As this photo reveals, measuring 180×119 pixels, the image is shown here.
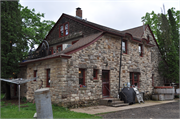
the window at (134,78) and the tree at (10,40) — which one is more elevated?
the tree at (10,40)

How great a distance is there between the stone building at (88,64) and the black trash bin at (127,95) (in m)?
0.66

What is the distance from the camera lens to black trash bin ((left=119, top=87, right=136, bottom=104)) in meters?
13.0

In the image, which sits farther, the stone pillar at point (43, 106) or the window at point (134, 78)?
the window at point (134, 78)

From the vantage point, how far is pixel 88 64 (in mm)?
12031

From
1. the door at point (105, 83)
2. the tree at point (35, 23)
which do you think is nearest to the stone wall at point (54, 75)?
the door at point (105, 83)

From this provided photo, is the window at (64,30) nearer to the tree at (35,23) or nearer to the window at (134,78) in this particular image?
the tree at (35,23)

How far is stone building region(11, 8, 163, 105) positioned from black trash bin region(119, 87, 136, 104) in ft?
2.17

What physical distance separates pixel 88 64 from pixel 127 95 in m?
3.90

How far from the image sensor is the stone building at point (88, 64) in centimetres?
1098

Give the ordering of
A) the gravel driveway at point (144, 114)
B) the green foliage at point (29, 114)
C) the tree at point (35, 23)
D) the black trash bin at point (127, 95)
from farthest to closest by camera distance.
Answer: the tree at point (35, 23)
the black trash bin at point (127, 95)
the gravel driveway at point (144, 114)
the green foliage at point (29, 114)

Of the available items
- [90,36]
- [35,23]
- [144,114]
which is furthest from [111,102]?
[35,23]

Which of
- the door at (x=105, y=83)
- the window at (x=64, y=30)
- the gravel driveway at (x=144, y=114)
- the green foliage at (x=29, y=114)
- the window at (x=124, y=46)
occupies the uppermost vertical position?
the window at (x=64, y=30)

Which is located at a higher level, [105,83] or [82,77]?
[82,77]

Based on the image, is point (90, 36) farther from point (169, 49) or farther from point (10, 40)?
point (169, 49)
